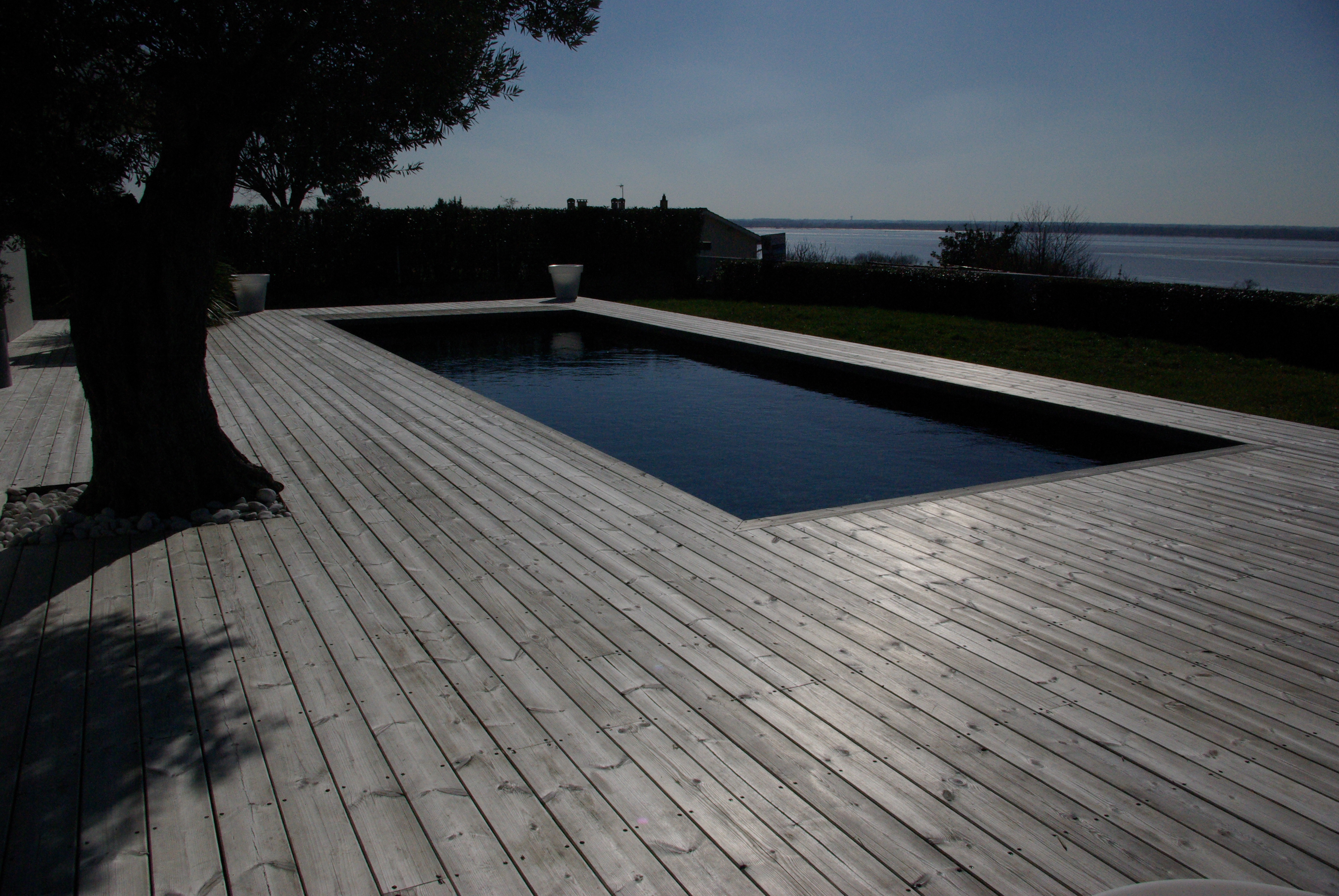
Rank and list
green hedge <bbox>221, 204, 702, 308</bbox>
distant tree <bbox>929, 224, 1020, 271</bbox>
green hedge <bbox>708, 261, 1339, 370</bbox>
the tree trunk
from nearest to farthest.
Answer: the tree trunk < green hedge <bbox>708, 261, 1339, 370</bbox> < green hedge <bbox>221, 204, 702, 308</bbox> < distant tree <bbox>929, 224, 1020, 271</bbox>

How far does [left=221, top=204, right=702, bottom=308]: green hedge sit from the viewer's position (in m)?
15.0

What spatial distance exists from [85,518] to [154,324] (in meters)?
0.87

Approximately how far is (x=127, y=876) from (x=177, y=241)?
2810 millimetres

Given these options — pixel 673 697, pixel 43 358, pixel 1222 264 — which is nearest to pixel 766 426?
pixel 673 697

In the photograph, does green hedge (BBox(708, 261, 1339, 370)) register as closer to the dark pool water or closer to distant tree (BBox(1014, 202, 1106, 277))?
distant tree (BBox(1014, 202, 1106, 277))

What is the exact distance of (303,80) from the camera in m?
3.74

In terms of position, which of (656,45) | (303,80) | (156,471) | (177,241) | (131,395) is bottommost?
(156,471)

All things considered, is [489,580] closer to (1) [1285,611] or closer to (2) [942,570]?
(2) [942,570]

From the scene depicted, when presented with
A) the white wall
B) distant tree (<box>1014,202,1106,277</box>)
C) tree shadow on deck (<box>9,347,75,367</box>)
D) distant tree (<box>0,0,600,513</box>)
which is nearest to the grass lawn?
distant tree (<box>1014,202,1106,277</box>)

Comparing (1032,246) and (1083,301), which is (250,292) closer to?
(1083,301)

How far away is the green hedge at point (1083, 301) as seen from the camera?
9.62 meters

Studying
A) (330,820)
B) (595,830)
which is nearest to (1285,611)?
(595,830)

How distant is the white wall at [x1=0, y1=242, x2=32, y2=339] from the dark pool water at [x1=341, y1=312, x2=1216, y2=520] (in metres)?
4.08

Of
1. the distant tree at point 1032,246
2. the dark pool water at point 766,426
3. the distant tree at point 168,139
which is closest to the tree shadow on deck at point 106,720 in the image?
the distant tree at point 168,139
